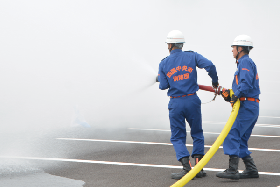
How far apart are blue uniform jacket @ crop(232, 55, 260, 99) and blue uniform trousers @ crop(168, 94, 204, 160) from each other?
0.56 metres

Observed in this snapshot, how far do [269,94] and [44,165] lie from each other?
11.4 m

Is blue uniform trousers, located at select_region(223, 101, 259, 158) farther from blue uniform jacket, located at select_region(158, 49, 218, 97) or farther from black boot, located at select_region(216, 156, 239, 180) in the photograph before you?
blue uniform jacket, located at select_region(158, 49, 218, 97)

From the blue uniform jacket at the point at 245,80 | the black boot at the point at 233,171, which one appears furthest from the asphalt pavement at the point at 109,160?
the blue uniform jacket at the point at 245,80

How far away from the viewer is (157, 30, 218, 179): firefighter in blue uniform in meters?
4.36

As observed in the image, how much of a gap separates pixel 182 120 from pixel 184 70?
2.22 feet

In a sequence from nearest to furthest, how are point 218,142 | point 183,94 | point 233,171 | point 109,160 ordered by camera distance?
point 218,142 → point 233,171 → point 183,94 → point 109,160

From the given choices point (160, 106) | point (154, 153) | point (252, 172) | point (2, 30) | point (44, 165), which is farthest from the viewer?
point (160, 106)

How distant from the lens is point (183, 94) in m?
4.38

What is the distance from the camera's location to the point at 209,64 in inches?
171

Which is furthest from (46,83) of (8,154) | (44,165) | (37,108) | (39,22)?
(44,165)

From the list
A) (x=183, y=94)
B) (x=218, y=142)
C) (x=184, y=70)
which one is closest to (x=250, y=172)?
(x=218, y=142)

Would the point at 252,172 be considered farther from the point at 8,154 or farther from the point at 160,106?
the point at 160,106

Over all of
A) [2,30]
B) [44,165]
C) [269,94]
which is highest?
[2,30]

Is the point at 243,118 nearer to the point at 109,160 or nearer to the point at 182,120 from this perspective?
the point at 182,120
